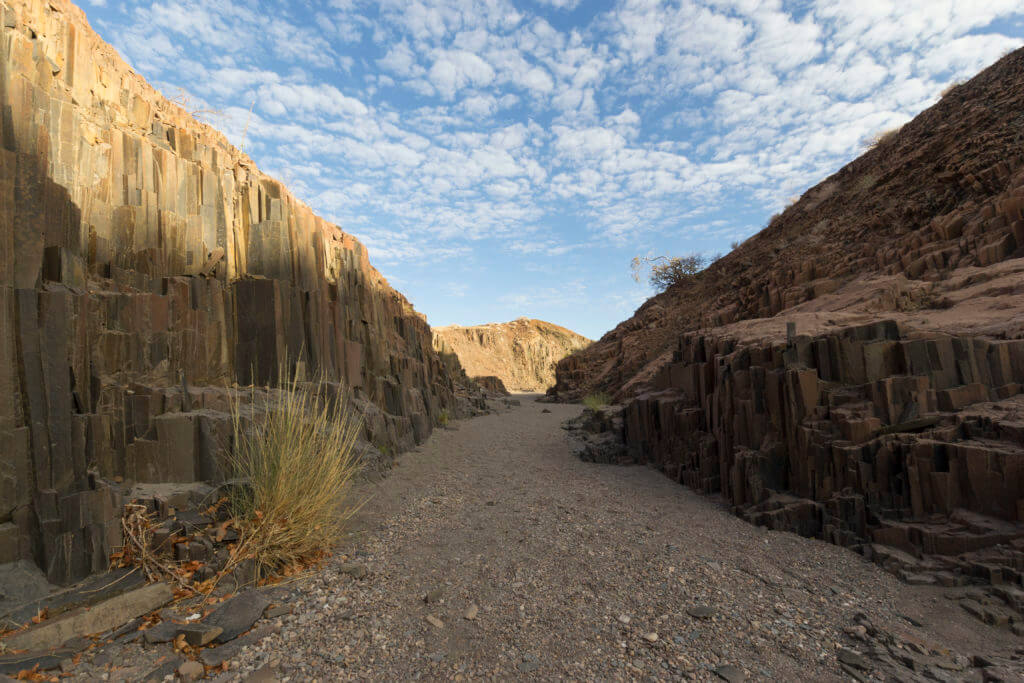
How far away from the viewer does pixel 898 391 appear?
14.5ft

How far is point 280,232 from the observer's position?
710cm

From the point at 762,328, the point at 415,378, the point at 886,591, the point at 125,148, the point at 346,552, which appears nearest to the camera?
the point at 886,591

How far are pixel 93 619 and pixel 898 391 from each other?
684 cm

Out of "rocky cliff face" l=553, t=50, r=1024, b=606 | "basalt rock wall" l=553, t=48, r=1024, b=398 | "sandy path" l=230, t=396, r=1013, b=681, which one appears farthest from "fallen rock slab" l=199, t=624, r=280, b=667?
"basalt rock wall" l=553, t=48, r=1024, b=398

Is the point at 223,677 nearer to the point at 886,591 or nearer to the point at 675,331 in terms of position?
the point at 886,591

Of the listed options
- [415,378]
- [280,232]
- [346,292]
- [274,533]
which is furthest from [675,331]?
[274,533]

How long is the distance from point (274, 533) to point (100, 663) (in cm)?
133

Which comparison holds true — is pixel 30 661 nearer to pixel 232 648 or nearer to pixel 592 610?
pixel 232 648

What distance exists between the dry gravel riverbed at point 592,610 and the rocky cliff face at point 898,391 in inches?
19.4

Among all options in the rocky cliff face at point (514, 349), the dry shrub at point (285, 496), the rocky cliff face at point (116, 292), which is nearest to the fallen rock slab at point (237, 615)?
the dry shrub at point (285, 496)

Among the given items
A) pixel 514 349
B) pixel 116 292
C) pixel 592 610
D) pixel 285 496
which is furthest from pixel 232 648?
pixel 514 349

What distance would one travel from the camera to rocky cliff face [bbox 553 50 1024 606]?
3.63 m

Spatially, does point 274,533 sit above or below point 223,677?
above

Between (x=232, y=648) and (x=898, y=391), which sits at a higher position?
(x=898, y=391)
